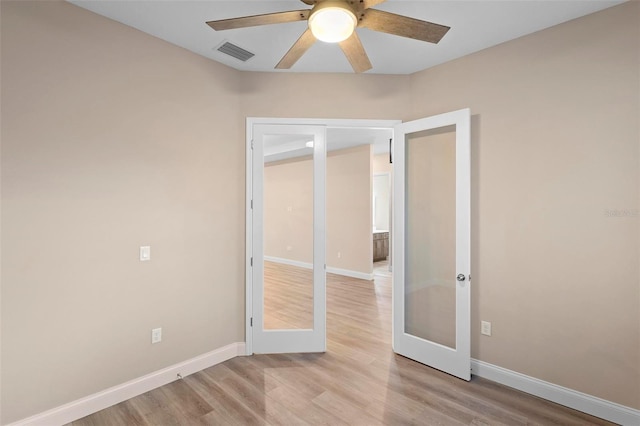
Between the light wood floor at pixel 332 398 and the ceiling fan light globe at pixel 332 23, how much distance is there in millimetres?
2459

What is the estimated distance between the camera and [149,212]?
256 cm

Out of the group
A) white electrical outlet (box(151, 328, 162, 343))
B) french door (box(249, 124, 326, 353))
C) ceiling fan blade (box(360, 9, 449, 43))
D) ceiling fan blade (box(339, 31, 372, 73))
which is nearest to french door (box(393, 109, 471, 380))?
french door (box(249, 124, 326, 353))

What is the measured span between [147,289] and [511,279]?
3.04 metres

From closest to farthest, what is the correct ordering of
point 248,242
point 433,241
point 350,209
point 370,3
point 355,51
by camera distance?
point 370,3 < point 355,51 < point 433,241 < point 248,242 < point 350,209

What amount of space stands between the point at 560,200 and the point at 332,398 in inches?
91.6

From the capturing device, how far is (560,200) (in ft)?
7.80

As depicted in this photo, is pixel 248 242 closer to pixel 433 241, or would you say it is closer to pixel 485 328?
pixel 433 241

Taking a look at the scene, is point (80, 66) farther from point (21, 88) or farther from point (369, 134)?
point (369, 134)

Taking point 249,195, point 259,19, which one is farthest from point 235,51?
point 249,195

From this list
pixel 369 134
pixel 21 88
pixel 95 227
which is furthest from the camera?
pixel 369 134

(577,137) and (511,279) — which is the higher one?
(577,137)

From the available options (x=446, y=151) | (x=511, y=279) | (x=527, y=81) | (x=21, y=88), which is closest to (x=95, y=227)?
(x=21, y=88)

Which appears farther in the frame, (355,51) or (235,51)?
(235,51)

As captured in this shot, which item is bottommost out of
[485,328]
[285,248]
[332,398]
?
[332,398]
